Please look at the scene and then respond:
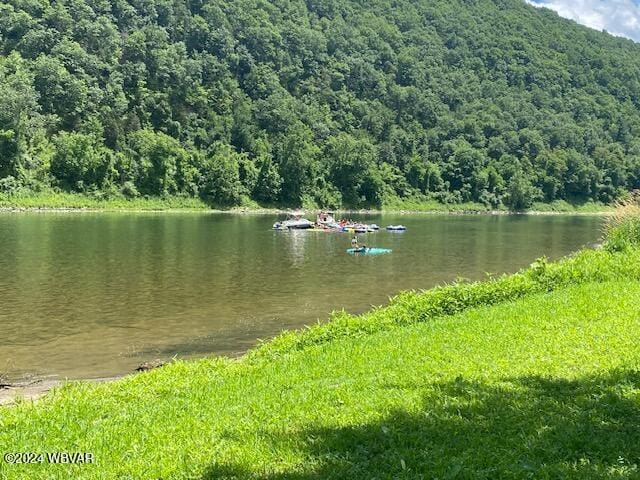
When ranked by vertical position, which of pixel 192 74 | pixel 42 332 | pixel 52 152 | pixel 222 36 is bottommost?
pixel 42 332

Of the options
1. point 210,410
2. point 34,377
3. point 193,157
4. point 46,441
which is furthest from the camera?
point 193,157

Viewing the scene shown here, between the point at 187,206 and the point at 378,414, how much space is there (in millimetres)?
108756

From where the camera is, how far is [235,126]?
14700cm

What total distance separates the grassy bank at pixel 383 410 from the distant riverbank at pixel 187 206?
238 ft

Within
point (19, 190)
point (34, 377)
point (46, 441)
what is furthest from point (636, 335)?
point (19, 190)

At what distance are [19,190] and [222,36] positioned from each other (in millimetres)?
102244

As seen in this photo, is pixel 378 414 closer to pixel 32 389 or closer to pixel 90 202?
pixel 32 389

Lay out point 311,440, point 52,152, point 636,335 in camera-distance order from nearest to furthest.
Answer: point 311,440, point 636,335, point 52,152

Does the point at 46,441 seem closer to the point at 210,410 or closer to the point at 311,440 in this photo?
the point at 210,410

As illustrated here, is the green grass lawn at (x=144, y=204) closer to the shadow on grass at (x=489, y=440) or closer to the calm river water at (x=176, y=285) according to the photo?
the calm river water at (x=176, y=285)

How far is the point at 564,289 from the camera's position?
1873 centimetres

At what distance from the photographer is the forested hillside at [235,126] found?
370ft

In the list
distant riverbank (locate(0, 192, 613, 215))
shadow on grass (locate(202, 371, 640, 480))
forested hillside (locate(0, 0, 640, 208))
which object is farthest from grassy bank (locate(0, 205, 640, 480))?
forested hillside (locate(0, 0, 640, 208))

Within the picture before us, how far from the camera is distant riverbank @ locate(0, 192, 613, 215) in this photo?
9390cm
